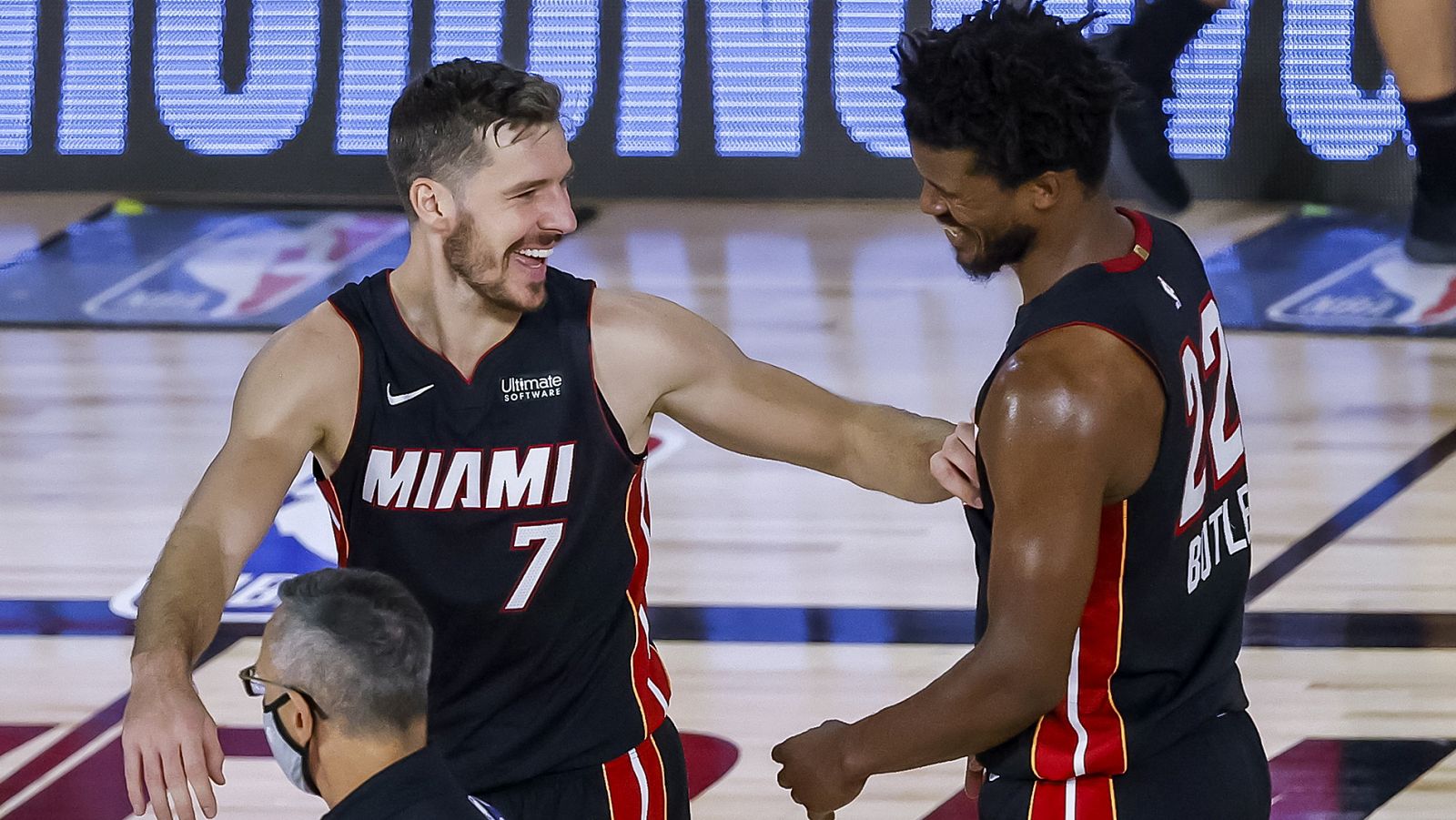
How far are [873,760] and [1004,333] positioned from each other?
5.31 meters

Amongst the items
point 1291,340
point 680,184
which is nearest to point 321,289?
point 680,184

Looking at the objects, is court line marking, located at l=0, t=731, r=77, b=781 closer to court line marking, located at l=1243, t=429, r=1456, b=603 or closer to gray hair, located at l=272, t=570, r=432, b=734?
gray hair, located at l=272, t=570, r=432, b=734

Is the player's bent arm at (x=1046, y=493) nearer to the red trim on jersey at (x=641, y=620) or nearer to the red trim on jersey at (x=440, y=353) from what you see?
the red trim on jersey at (x=641, y=620)

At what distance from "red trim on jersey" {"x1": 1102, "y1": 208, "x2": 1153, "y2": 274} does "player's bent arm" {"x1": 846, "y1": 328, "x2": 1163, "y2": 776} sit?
132 millimetres

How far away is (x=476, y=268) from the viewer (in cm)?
288

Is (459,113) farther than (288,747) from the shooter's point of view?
Yes

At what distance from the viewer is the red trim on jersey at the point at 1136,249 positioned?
2420 mm

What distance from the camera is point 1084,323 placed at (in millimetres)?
2334

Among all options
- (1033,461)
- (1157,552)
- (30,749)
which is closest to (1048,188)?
(1033,461)

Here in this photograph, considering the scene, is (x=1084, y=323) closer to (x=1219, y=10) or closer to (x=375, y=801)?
(x=375, y=801)

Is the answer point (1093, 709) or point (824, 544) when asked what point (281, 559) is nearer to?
point (824, 544)

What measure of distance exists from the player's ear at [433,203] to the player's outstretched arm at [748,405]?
11.4 inches

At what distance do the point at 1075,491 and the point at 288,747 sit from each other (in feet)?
3.44

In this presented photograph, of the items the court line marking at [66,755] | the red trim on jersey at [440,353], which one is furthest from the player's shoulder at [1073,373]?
the court line marking at [66,755]
